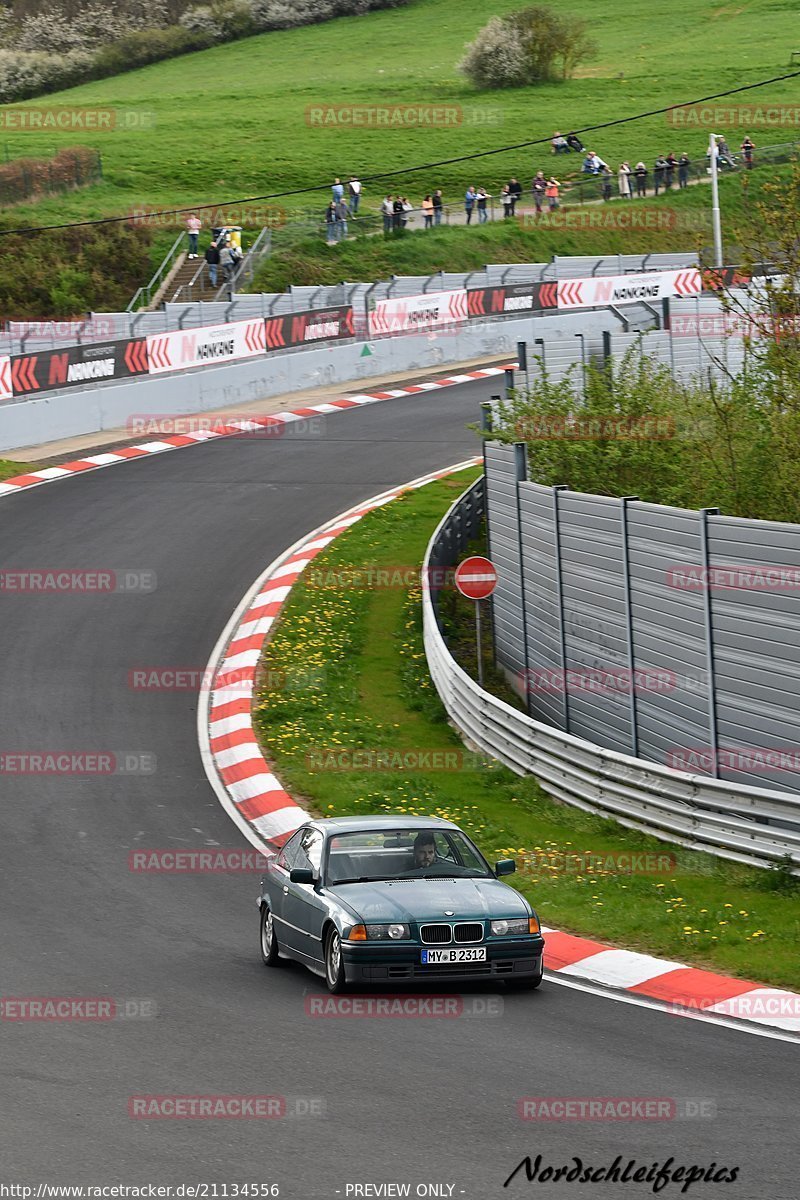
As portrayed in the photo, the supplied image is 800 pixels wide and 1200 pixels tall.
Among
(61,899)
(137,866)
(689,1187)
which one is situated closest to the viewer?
(689,1187)

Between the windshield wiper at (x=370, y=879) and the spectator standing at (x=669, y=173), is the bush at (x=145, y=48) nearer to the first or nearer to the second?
the spectator standing at (x=669, y=173)

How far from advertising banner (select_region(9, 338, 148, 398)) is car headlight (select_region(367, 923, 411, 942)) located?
2502cm

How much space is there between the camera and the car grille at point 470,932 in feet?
34.0

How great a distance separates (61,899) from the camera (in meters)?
13.1

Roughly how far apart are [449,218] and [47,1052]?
57079 millimetres

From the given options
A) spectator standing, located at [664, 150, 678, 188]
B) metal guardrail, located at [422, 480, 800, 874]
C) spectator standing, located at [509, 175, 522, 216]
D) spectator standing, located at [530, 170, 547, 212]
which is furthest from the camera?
spectator standing, located at [664, 150, 678, 188]

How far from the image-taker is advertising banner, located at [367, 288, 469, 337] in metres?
43.8

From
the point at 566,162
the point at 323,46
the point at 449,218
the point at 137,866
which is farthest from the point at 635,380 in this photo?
the point at 323,46

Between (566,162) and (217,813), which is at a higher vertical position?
(566,162)

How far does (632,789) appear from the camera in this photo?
49.3ft

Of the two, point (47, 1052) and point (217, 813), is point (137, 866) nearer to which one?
point (217, 813)

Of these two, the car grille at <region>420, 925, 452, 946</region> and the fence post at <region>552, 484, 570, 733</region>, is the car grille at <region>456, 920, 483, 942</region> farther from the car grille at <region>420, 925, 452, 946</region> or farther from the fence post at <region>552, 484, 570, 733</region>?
the fence post at <region>552, 484, 570, 733</region>

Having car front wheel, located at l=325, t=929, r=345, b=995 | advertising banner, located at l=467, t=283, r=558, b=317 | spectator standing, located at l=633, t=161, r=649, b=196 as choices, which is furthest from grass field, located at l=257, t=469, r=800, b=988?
spectator standing, located at l=633, t=161, r=649, b=196

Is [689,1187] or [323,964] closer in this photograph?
[689,1187]
